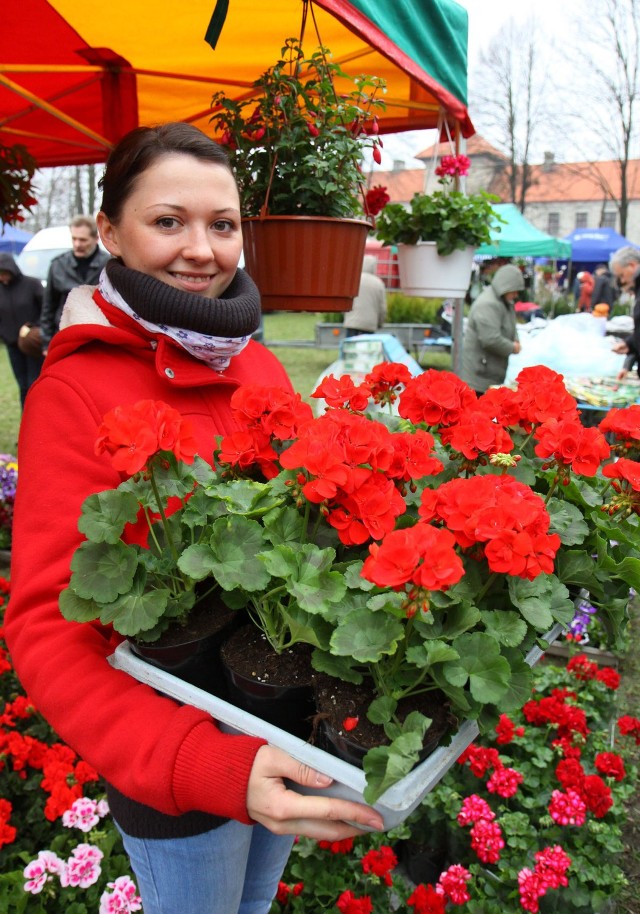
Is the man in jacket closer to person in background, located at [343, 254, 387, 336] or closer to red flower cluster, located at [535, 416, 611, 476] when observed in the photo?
person in background, located at [343, 254, 387, 336]

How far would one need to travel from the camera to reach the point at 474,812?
199cm

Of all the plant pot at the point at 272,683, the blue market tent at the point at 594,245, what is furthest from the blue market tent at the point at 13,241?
the blue market tent at the point at 594,245

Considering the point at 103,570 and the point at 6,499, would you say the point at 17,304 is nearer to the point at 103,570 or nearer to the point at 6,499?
the point at 6,499

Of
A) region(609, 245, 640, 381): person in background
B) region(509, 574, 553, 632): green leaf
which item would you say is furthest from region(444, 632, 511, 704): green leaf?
region(609, 245, 640, 381): person in background

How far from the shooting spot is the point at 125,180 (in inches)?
50.3

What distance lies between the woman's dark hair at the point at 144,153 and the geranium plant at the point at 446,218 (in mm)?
1717

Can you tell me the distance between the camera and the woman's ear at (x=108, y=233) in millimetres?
1339

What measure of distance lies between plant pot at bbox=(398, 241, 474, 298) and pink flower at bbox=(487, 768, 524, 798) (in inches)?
75.2

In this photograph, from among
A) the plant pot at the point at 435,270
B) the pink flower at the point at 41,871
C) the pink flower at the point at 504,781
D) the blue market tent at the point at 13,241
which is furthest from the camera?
the blue market tent at the point at 13,241

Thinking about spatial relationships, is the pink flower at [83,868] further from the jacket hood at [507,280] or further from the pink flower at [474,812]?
the jacket hood at [507,280]

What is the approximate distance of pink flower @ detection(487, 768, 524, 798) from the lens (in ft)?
6.90

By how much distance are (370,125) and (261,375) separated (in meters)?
1.12

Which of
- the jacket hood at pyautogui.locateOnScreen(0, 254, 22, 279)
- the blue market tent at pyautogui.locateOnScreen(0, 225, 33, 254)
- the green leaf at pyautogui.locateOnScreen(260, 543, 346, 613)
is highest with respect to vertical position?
the blue market tent at pyautogui.locateOnScreen(0, 225, 33, 254)

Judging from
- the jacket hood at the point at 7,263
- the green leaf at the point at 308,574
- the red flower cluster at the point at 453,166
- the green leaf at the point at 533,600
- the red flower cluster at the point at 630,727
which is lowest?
the red flower cluster at the point at 630,727
